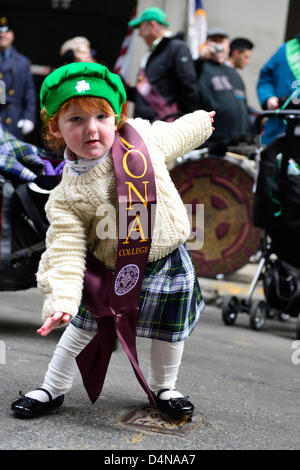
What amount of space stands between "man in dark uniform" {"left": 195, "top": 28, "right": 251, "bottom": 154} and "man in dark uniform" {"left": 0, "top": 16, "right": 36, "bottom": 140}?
1595 millimetres

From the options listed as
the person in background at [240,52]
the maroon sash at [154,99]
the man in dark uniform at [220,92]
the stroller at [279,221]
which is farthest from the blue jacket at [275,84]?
the person in background at [240,52]

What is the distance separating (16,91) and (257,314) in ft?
11.9

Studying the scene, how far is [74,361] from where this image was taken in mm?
2930

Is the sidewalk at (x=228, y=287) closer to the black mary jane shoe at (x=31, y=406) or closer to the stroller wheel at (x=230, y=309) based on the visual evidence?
the stroller wheel at (x=230, y=309)

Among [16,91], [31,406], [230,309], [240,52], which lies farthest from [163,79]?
[31,406]

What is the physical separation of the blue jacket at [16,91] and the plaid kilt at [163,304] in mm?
4743

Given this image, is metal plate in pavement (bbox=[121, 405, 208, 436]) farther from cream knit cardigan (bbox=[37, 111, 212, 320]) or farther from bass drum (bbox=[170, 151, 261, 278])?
bass drum (bbox=[170, 151, 261, 278])

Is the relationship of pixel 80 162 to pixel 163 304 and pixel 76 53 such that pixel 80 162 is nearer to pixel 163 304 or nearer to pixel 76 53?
pixel 163 304

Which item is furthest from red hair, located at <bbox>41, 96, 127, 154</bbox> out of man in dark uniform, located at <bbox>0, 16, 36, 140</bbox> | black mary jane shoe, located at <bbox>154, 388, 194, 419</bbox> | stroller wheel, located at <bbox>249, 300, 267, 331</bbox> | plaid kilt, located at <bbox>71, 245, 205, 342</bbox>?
man in dark uniform, located at <bbox>0, 16, 36, 140</bbox>

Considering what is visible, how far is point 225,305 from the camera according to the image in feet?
16.8

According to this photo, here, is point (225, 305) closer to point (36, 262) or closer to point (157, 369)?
point (36, 262)

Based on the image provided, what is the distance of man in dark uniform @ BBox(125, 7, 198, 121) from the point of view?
652cm

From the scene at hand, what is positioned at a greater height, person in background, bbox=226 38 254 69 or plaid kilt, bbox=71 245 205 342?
person in background, bbox=226 38 254 69
